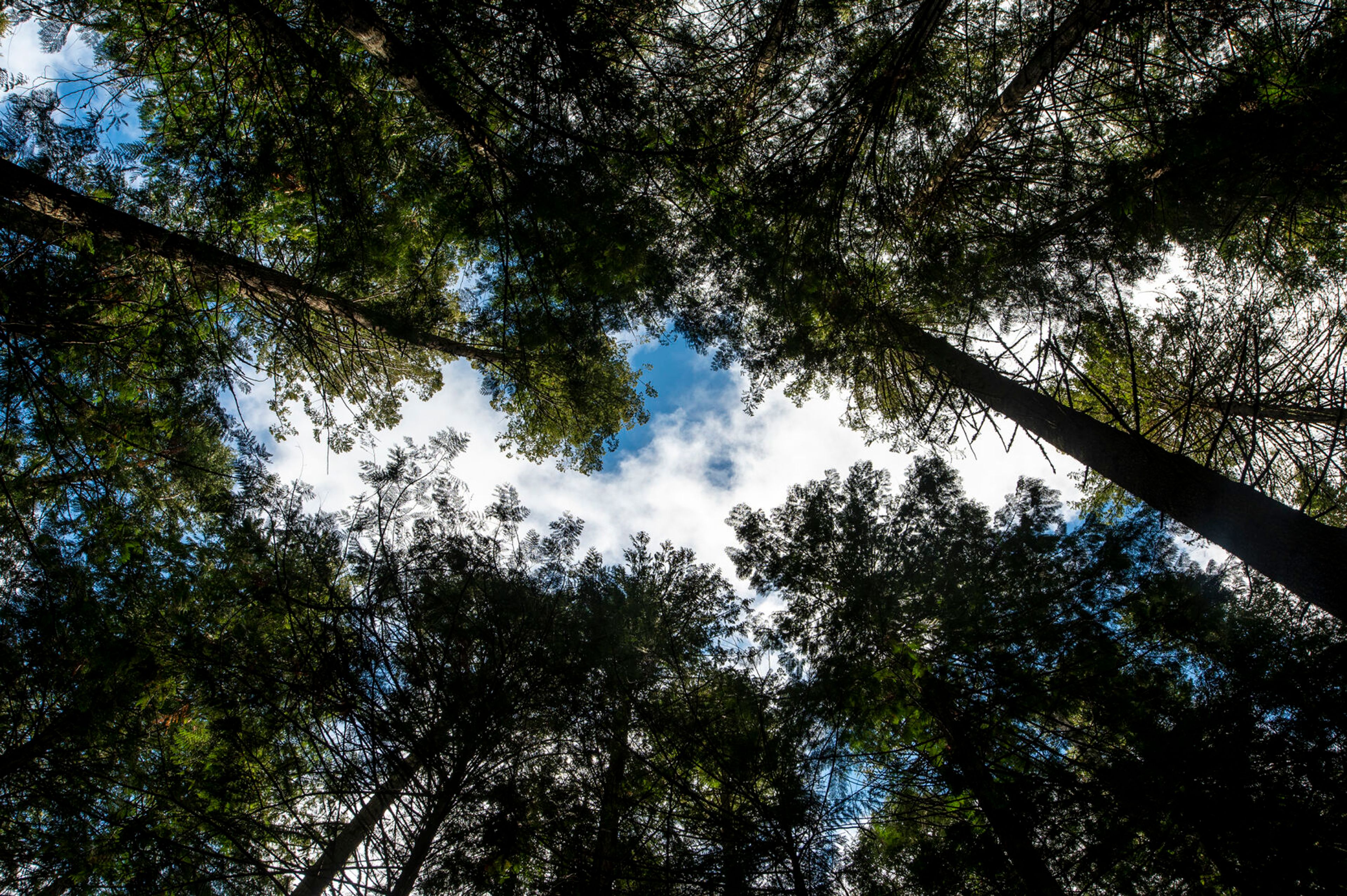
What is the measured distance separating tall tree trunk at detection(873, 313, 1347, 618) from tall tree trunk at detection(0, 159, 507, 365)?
5291mm

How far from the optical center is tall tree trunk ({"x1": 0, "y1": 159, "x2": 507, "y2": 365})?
13.0ft

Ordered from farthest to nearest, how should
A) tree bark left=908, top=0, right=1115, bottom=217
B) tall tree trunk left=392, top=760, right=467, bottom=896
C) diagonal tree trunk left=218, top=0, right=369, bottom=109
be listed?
tree bark left=908, top=0, right=1115, bottom=217 < diagonal tree trunk left=218, top=0, right=369, bottom=109 < tall tree trunk left=392, top=760, right=467, bottom=896

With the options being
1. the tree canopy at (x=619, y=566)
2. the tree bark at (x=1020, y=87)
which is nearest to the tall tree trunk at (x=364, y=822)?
the tree canopy at (x=619, y=566)

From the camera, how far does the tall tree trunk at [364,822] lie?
8.09 feet

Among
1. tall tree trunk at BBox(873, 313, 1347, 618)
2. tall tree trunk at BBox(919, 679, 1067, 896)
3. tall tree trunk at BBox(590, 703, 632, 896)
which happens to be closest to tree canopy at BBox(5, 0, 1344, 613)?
tall tree trunk at BBox(873, 313, 1347, 618)

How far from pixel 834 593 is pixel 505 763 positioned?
12.5 ft

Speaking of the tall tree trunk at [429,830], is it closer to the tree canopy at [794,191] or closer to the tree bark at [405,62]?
the tree canopy at [794,191]

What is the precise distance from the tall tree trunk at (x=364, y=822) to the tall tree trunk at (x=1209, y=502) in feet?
12.6

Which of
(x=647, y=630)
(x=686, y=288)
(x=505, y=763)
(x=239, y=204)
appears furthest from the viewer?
(x=686, y=288)

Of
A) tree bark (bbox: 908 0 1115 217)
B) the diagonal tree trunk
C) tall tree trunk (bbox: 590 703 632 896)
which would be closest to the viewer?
tall tree trunk (bbox: 590 703 632 896)

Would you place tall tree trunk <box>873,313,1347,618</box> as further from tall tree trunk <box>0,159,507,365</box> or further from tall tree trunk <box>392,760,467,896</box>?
tall tree trunk <box>0,159,507,365</box>

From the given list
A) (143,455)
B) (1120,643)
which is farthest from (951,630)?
(143,455)

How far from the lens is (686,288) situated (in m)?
6.20

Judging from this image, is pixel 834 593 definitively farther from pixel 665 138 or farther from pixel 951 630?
pixel 665 138
